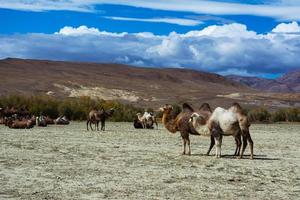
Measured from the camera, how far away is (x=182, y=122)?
2086cm

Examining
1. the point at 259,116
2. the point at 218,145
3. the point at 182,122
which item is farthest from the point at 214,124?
the point at 259,116

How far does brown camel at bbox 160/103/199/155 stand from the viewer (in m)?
20.6

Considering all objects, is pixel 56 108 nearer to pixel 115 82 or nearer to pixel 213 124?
pixel 213 124

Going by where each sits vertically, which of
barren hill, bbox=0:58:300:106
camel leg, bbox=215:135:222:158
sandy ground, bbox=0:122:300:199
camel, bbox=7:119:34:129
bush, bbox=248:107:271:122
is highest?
barren hill, bbox=0:58:300:106

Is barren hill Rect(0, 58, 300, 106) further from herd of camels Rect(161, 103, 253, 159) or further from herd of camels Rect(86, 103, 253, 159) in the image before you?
herd of camels Rect(161, 103, 253, 159)

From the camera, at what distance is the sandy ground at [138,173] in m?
12.3

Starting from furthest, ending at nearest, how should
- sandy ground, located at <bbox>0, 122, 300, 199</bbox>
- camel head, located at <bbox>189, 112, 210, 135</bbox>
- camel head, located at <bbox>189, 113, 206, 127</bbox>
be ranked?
camel head, located at <bbox>189, 113, 206, 127</bbox> → camel head, located at <bbox>189, 112, 210, 135</bbox> → sandy ground, located at <bbox>0, 122, 300, 199</bbox>

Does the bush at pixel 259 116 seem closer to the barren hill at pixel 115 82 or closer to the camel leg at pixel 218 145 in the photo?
the barren hill at pixel 115 82

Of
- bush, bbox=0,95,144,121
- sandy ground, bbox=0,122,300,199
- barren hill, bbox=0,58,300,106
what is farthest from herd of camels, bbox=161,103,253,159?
barren hill, bbox=0,58,300,106

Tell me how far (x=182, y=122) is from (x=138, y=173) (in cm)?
608

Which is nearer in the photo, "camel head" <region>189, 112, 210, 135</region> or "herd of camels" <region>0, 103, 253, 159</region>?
"herd of camels" <region>0, 103, 253, 159</region>

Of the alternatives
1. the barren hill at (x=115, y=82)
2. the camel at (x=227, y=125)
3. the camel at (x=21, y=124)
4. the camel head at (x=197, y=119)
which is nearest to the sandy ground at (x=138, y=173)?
the camel at (x=227, y=125)

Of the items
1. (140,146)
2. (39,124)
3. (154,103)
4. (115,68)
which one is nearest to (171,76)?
(115,68)

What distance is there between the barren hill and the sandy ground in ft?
195
